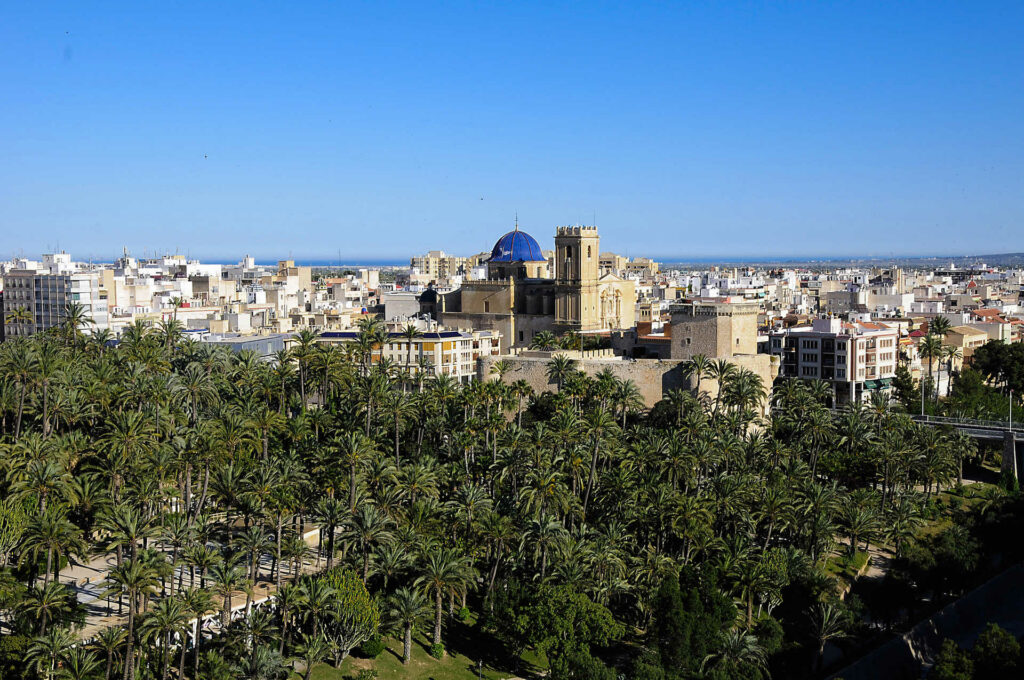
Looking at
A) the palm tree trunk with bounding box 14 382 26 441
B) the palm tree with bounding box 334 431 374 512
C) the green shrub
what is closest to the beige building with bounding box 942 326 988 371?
the palm tree with bounding box 334 431 374 512

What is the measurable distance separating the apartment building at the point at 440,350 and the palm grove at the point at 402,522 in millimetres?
13325

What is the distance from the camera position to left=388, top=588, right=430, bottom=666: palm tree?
33.1m

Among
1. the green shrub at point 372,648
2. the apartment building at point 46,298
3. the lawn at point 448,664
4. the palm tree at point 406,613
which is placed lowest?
the lawn at point 448,664

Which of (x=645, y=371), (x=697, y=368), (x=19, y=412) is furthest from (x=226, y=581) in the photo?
(x=645, y=371)

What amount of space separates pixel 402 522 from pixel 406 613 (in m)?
4.13

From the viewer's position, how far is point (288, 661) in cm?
3077

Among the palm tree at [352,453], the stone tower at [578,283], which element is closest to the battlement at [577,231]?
the stone tower at [578,283]

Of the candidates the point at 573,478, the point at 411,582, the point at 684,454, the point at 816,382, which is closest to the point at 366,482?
the point at 411,582

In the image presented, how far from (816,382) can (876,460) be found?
11608 mm

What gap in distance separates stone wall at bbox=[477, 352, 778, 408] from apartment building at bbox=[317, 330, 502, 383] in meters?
6.25

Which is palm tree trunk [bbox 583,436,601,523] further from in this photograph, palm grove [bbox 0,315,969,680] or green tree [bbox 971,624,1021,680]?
green tree [bbox 971,624,1021,680]

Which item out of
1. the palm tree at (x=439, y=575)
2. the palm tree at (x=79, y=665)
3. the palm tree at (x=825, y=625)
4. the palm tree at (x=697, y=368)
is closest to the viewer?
the palm tree at (x=79, y=665)

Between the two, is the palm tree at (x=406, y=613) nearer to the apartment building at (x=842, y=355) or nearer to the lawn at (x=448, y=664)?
the lawn at (x=448, y=664)

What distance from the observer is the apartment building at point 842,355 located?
65.1 m
